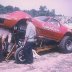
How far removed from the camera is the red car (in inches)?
368

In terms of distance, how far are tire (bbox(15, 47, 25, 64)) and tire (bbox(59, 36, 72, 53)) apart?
111 inches

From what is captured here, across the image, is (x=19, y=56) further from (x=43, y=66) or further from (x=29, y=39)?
(x=43, y=66)

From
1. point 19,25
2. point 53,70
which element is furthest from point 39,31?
point 53,70

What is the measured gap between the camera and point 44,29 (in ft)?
34.0

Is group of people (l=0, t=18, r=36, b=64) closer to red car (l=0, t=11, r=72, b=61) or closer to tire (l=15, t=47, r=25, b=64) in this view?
tire (l=15, t=47, r=25, b=64)

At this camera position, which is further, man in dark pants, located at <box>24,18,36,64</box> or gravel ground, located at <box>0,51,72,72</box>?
man in dark pants, located at <box>24,18,36,64</box>

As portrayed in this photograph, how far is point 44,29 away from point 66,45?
168 centimetres

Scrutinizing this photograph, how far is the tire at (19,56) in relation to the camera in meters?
8.89

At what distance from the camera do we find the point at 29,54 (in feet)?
29.5

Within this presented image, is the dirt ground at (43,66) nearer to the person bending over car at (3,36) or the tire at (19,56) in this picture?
the tire at (19,56)

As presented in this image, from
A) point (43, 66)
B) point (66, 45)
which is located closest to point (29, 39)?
point (43, 66)

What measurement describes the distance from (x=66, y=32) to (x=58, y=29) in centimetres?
58

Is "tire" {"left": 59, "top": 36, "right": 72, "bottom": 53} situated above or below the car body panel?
below

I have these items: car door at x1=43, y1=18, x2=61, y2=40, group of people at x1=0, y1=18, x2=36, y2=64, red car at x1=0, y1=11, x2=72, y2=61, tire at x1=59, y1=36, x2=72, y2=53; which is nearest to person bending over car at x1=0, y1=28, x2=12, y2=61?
group of people at x1=0, y1=18, x2=36, y2=64
